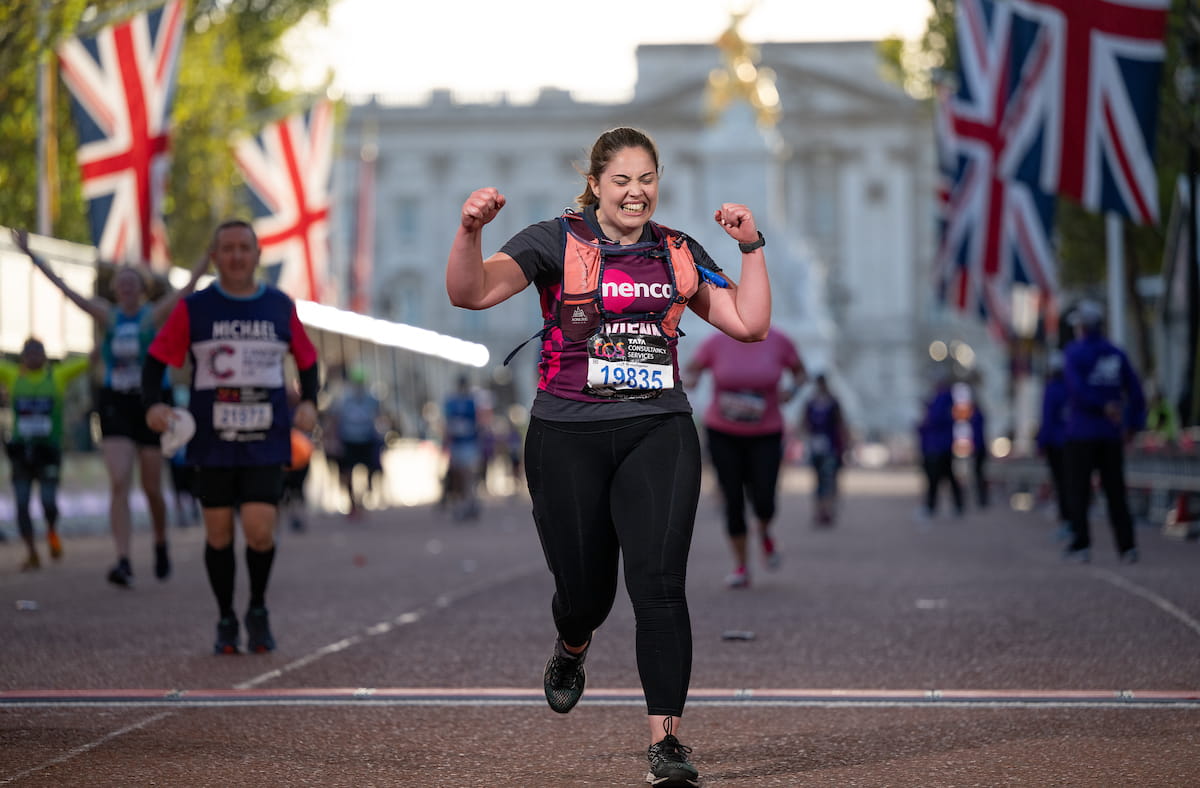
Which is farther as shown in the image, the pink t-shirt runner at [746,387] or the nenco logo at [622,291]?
the pink t-shirt runner at [746,387]

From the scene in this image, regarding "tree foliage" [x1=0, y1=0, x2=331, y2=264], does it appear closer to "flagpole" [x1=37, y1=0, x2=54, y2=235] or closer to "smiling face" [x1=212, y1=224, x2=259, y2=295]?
"flagpole" [x1=37, y1=0, x2=54, y2=235]

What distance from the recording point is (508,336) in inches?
4323

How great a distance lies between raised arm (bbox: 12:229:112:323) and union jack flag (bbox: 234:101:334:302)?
633 inches

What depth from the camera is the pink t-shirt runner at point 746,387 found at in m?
12.3

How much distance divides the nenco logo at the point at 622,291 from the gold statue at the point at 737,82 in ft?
184

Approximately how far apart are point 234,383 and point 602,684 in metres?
2.02

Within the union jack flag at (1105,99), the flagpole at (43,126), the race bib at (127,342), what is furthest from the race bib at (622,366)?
the flagpole at (43,126)

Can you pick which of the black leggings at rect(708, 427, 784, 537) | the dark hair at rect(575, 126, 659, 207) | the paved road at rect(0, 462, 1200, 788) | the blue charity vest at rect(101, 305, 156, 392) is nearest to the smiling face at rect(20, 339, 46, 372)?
the paved road at rect(0, 462, 1200, 788)

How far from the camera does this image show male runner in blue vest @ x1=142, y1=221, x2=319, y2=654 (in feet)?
27.8

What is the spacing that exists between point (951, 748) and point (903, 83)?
130 feet

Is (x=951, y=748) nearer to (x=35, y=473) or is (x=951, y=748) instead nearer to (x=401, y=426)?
(x=35, y=473)

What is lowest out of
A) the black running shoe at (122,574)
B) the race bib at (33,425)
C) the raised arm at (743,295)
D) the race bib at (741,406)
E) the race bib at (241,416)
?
the black running shoe at (122,574)

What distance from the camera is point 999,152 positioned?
2342cm

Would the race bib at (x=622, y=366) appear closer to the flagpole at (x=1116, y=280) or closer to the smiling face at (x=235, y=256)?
the smiling face at (x=235, y=256)
